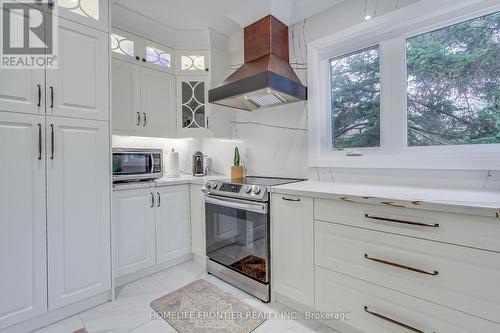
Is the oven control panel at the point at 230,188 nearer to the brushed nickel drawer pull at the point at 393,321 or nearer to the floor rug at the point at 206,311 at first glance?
the floor rug at the point at 206,311

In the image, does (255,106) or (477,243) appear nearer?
(477,243)

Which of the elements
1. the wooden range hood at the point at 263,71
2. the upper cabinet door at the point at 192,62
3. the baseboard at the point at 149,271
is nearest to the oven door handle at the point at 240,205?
the baseboard at the point at 149,271

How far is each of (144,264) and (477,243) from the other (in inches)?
89.7

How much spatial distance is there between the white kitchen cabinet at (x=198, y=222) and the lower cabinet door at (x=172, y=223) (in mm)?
53

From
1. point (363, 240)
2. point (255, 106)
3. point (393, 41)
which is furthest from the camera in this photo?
point (255, 106)

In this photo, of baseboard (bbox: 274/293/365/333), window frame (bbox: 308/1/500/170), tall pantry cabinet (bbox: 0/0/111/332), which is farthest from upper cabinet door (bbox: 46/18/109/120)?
baseboard (bbox: 274/293/365/333)

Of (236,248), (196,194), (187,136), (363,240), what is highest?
(187,136)

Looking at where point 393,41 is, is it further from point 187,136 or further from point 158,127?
point 158,127

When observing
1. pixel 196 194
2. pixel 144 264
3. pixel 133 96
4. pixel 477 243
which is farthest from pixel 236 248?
pixel 133 96

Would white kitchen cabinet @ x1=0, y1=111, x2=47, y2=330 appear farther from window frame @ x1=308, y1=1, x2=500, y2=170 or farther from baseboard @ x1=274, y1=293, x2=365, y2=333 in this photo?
window frame @ x1=308, y1=1, x2=500, y2=170

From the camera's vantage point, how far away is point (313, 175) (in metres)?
2.13

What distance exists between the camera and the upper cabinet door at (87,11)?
153 centimetres

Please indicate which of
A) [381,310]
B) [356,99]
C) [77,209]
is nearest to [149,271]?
[77,209]

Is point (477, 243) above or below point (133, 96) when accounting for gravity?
below
